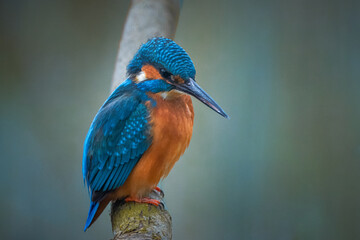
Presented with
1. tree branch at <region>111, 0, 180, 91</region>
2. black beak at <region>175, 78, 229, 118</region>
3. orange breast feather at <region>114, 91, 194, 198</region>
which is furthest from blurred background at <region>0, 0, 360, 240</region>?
black beak at <region>175, 78, 229, 118</region>

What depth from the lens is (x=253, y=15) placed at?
2.07 metres

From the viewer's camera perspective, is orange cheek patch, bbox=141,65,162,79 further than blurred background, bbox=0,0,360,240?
No

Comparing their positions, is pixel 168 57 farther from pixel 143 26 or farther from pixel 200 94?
pixel 143 26

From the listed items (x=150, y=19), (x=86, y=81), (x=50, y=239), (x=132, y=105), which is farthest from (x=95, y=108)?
(x=132, y=105)

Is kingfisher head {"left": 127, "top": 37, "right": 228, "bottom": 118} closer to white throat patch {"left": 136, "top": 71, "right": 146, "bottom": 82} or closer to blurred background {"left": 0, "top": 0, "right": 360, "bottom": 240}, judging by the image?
white throat patch {"left": 136, "top": 71, "right": 146, "bottom": 82}

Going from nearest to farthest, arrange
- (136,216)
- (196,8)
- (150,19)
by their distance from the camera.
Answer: (136,216)
(150,19)
(196,8)

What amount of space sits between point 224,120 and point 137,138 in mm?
1142

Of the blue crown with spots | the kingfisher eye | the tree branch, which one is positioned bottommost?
the kingfisher eye

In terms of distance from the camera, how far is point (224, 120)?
2.03m

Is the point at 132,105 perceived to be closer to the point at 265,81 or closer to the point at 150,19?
Answer: the point at 150,19

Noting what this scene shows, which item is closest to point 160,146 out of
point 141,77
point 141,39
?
point 141,77

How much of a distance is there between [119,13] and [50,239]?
4.65 ft

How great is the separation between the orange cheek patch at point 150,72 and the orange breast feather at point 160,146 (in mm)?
54

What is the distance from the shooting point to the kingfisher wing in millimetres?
942
